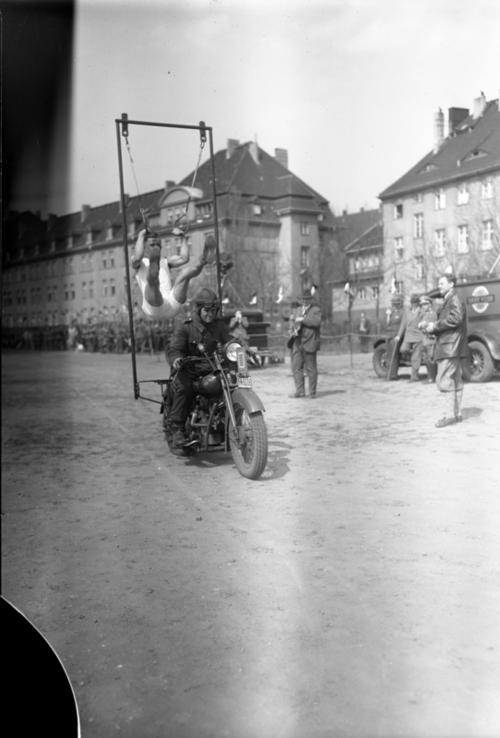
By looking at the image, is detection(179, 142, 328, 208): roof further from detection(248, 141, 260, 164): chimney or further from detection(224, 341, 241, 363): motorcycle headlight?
detection(224, 341, 241, 363): motorcycle headlight

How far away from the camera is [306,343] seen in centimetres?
205

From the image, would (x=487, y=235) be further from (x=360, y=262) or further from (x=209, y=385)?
(x=209, y=385)

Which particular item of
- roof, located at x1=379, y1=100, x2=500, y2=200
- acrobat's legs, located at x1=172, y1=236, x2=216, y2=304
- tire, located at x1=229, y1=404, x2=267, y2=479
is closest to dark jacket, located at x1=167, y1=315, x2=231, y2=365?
acrobat's legs, located at x1=172, y1=236, x2=216, y2=304

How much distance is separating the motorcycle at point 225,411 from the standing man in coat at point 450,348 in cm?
50

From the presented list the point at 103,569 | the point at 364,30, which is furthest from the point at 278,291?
the point at 103,569

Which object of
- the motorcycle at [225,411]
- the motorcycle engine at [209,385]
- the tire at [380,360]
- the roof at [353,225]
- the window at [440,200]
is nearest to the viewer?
the window at [440,200]

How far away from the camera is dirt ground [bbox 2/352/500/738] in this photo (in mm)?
1313

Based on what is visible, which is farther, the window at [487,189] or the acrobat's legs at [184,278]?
the acrobat's legs at [184,278]

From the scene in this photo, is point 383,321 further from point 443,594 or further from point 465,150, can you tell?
point 443,594

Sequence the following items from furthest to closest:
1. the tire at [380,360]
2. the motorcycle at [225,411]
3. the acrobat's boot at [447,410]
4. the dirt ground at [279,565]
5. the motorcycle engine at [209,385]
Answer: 1. the motorcycle engine at [209,385]
2. the motorcycle at [225,411]
3. the tire at [380,360]
4. the acrobat's boot at [447,410]
5. the dirt ground at [279,565]

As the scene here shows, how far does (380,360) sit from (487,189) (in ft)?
2.09

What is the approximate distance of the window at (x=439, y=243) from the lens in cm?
159

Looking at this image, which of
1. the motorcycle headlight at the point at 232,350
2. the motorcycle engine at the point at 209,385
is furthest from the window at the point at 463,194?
the motorcycle engine at the point at 209,385

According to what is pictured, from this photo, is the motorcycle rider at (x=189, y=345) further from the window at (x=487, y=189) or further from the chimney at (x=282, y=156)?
the window at (x=487, y=189)
